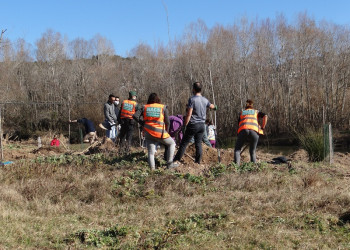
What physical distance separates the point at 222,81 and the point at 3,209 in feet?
64.7

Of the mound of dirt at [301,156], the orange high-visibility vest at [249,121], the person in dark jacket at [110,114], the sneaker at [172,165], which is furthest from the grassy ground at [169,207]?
the person in dark jacket at [110,114]

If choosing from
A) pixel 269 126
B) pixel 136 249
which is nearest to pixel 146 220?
pixel 136 249

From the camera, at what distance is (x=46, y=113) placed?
2709cm

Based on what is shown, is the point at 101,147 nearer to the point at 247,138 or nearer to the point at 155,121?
the point at 155,121

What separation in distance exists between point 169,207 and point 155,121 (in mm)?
2243

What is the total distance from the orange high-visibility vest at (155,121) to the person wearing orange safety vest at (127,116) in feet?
7.29

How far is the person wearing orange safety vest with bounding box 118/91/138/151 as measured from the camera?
959cm

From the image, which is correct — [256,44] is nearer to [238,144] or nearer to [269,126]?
[269,126]

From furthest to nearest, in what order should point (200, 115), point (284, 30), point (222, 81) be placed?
point (222, 81) < point (284, 30) < point (200, 115)

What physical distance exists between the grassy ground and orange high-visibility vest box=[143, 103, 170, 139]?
2.24ft

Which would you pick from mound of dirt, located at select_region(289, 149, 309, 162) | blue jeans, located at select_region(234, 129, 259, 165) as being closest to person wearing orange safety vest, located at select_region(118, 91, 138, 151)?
blue jeans, located at select_region(234, 129, 259, 165)

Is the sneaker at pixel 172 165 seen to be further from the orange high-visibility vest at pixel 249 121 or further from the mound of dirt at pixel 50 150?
the mound of dirt at pixel 50 150

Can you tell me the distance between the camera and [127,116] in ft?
31.6

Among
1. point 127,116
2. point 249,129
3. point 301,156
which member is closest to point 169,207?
point 249,129
